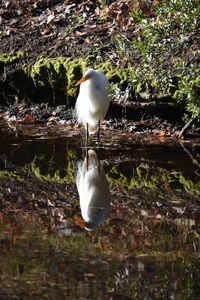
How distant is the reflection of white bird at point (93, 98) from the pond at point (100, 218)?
0.31 metres

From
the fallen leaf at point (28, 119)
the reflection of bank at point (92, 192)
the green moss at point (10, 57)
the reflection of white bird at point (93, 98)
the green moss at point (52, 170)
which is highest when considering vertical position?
the green moss at point (10, 57)

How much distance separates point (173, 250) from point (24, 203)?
1.82 m

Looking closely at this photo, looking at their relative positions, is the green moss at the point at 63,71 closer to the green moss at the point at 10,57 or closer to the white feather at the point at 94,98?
the green moss at the point at 10,57

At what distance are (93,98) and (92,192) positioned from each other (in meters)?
2.69

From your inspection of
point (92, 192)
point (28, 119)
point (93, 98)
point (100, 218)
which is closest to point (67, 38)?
point (28, 119)

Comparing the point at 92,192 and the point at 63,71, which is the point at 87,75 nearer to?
the point at 63,71

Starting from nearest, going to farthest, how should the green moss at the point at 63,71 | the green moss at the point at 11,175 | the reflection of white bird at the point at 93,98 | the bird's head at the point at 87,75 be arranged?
1. the green moss at the point at 11,175
2. the bird's head at the point at 87,75
3. the reflection of white bird at the point at 93,98
4. the green moss at the point at 63,71

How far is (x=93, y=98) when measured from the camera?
837cm

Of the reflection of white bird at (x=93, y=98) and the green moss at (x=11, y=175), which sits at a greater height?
the reflection of white bird at (x=93, y=98)

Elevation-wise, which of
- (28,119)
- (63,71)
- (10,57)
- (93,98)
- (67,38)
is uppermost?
(67,38)

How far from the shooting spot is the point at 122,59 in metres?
9.29

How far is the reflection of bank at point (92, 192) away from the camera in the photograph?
5.13 meters

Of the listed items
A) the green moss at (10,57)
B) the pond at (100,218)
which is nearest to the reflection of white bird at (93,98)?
the pond at (100,218)

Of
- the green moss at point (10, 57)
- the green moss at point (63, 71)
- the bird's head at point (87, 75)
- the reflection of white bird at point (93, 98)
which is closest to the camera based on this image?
the bird's head at point (87, 75)
